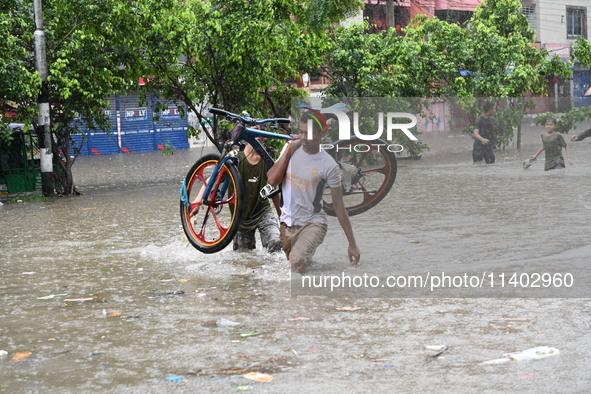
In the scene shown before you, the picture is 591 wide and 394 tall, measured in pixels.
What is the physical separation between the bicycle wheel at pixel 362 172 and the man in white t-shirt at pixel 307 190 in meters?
0.06

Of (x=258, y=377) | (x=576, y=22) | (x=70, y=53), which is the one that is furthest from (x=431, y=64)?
(x=576, y=22)

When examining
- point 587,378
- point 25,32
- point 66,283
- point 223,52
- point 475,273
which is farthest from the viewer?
point 223,52

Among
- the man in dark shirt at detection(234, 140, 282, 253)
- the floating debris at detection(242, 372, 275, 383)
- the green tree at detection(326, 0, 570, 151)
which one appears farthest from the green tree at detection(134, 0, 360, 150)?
the floating debris at detection(242, 372, 275, 383)

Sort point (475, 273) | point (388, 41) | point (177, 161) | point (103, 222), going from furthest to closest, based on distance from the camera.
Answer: point (177, 161) → point (388, 41) → point (103, 222) → point (475, 273)

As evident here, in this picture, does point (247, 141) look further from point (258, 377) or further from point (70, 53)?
point (70, 53)

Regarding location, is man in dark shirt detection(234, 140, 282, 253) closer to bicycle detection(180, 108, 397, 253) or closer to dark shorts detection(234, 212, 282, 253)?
dark shorts detection(234, 212, 282, 253)

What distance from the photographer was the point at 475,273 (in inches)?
251

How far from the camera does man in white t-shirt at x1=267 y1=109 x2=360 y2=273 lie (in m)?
6.41

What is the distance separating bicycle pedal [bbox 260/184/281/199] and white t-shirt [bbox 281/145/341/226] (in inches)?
12.0

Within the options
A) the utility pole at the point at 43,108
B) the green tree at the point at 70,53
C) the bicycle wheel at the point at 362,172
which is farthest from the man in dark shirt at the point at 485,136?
the utility pole at the point at 43,108

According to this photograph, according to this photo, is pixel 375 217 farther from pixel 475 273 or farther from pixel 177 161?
pixel 177 161

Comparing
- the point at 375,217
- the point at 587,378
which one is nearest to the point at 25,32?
the point at 375,217

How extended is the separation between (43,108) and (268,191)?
361 inches

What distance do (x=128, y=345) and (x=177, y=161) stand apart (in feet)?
75.2
